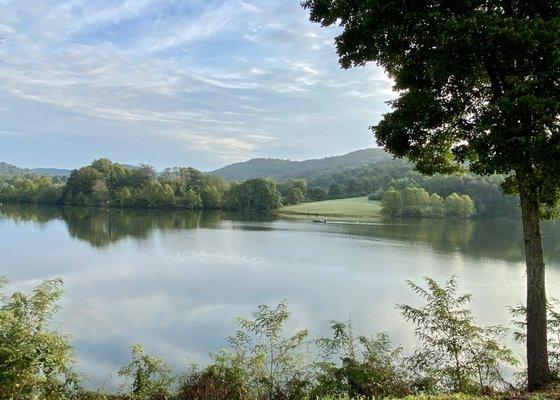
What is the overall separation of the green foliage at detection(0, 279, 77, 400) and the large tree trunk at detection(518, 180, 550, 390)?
7791 millimetres

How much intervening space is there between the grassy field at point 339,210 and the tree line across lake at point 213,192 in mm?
3741

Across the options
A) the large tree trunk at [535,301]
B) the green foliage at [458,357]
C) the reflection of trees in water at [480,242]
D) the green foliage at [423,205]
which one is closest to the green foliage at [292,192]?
the green foliage at [423,205]

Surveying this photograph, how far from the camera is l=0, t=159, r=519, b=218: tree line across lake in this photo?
291ft

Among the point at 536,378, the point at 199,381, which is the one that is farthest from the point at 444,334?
the point at 199,381

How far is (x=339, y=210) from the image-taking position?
95.5m

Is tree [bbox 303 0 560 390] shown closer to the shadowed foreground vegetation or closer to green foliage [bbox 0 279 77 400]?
the shadowed foreground vegetation

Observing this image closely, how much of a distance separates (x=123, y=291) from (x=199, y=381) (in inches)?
641

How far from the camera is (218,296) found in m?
22.3

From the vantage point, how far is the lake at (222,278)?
16.4 meters

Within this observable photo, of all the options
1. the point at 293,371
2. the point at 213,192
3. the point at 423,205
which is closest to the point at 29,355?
the point at 293,371

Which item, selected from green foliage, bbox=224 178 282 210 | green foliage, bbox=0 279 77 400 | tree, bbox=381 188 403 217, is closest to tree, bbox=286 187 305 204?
green foliage, bbox=224 178 282 210

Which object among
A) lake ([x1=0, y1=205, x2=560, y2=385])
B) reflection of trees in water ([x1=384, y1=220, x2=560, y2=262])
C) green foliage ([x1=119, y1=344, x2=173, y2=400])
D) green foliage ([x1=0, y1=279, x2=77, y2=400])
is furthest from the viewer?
reflection of trees in water ([x1=384, y1=220, x2=560, y2=262])

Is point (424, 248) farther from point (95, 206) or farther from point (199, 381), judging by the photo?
point (95, 206)

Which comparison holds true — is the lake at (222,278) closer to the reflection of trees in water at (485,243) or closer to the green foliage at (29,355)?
the reflection of trees in water at (485,243)
